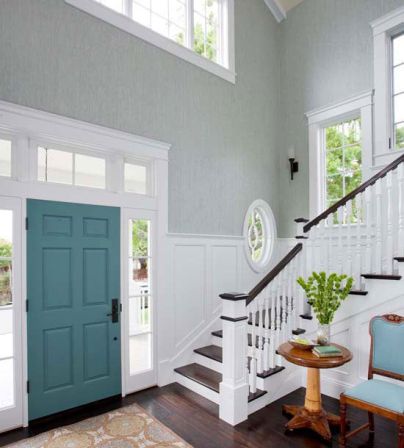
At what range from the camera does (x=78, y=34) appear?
3428mm

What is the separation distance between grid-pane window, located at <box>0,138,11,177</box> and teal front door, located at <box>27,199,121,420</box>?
13.1 inches

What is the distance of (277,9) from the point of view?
5.52 metres

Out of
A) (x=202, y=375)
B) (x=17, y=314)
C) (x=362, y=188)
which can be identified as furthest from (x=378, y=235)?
(x=17, y=314)

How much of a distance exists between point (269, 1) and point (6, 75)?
14.1 feet

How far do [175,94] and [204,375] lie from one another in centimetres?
331

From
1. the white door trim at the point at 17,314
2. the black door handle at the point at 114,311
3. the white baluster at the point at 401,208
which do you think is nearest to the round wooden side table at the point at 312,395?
the white baluster at the point at 401,208

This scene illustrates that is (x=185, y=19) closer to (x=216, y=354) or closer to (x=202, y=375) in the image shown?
(x=216, y=354)

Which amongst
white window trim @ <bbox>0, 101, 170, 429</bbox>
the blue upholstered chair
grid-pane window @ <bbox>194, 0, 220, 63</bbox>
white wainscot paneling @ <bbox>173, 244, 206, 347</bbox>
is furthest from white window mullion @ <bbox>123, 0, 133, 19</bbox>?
the blue upholstered chair

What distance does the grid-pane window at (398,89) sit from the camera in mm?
4289

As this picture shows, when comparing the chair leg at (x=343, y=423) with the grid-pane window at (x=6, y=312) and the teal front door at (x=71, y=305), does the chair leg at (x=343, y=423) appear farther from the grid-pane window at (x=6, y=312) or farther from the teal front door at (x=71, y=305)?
the grid-pane window at (x=6, y=312)

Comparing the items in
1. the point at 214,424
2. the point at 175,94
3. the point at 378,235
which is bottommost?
the point at 214,424

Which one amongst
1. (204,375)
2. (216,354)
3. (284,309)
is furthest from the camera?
(216,354)

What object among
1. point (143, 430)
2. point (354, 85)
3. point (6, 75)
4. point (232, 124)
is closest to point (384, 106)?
point (354, 85)

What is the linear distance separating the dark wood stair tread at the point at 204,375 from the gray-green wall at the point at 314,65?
2.47 metres
